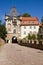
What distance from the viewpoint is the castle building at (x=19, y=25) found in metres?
111

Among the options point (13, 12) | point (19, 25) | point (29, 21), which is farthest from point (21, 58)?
point (13, 12)

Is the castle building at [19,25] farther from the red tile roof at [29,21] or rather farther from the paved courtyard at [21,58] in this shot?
the paved courtyard at [21,58]

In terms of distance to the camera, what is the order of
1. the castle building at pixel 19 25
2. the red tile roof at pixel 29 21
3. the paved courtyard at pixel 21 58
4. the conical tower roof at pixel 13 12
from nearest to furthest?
the paved courtyard at pixel 21 58 → the castle building at pixel 19 25 → the red tile roof at pixel 29 21 → the conical tower roof at pixel 13 12

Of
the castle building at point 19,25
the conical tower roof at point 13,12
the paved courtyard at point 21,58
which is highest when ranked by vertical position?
the conical tower roof at point 13,12

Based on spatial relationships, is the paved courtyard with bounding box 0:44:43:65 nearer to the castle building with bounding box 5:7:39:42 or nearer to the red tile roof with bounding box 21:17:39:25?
the castle building with bounding box 5:7:39:42

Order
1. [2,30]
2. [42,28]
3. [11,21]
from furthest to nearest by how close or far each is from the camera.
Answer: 1. [11,21]
2. [42,28]
3. [2,30]

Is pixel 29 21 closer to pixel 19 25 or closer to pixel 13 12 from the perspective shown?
pixel 19 25

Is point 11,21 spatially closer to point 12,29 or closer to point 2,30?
point 12,29

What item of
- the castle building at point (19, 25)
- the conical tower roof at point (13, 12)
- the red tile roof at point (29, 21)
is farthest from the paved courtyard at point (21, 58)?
the conical tower roof at point (13, 12)

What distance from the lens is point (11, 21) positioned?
373 ft

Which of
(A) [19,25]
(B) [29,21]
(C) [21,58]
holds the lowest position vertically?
(C) [21,58]

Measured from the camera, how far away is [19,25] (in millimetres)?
113375

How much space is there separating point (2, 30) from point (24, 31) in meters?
15.8

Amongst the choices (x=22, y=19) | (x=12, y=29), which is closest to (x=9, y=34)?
(x=12, y=29)
